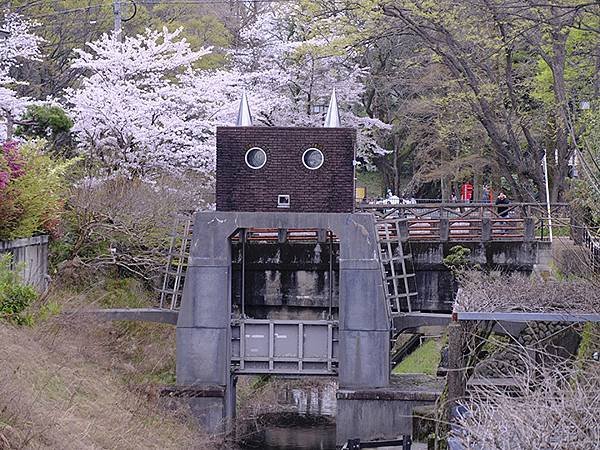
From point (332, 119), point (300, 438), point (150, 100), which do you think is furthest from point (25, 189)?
point (300, 438)

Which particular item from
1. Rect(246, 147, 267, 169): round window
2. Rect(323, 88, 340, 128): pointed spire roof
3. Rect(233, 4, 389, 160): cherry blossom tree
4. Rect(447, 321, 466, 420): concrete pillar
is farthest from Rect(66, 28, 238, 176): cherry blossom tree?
Rect(447, 321, 466, 420): concrete pillar

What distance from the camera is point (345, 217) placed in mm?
26766

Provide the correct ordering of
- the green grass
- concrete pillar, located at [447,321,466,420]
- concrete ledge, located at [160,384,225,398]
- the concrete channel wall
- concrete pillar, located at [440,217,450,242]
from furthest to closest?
the green grass, concrete pillar, located at [440,217,450,242], concrete ledge, located at [160,384,225,398], the concrete channel wall, concrete pillar, located at [447,321,466,420]

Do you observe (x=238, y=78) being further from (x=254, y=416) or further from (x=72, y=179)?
(x=254, y=416)

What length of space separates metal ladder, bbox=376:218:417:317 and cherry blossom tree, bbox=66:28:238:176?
769 centimetres

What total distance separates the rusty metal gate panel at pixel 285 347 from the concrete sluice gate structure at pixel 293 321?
3 centimetres

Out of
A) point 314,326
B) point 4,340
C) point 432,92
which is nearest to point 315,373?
point 314,326

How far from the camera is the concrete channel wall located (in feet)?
82.9

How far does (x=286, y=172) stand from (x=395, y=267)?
18.6ft

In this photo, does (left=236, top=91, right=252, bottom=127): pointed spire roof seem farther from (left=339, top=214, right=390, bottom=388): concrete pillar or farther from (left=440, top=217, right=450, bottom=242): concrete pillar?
(left=440, top=217, right=450, bottom=242): concrete pillar

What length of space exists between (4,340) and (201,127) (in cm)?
1769

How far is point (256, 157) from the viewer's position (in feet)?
89.6

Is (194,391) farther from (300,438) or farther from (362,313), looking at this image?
(300,438)

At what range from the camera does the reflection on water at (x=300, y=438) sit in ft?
95.3
